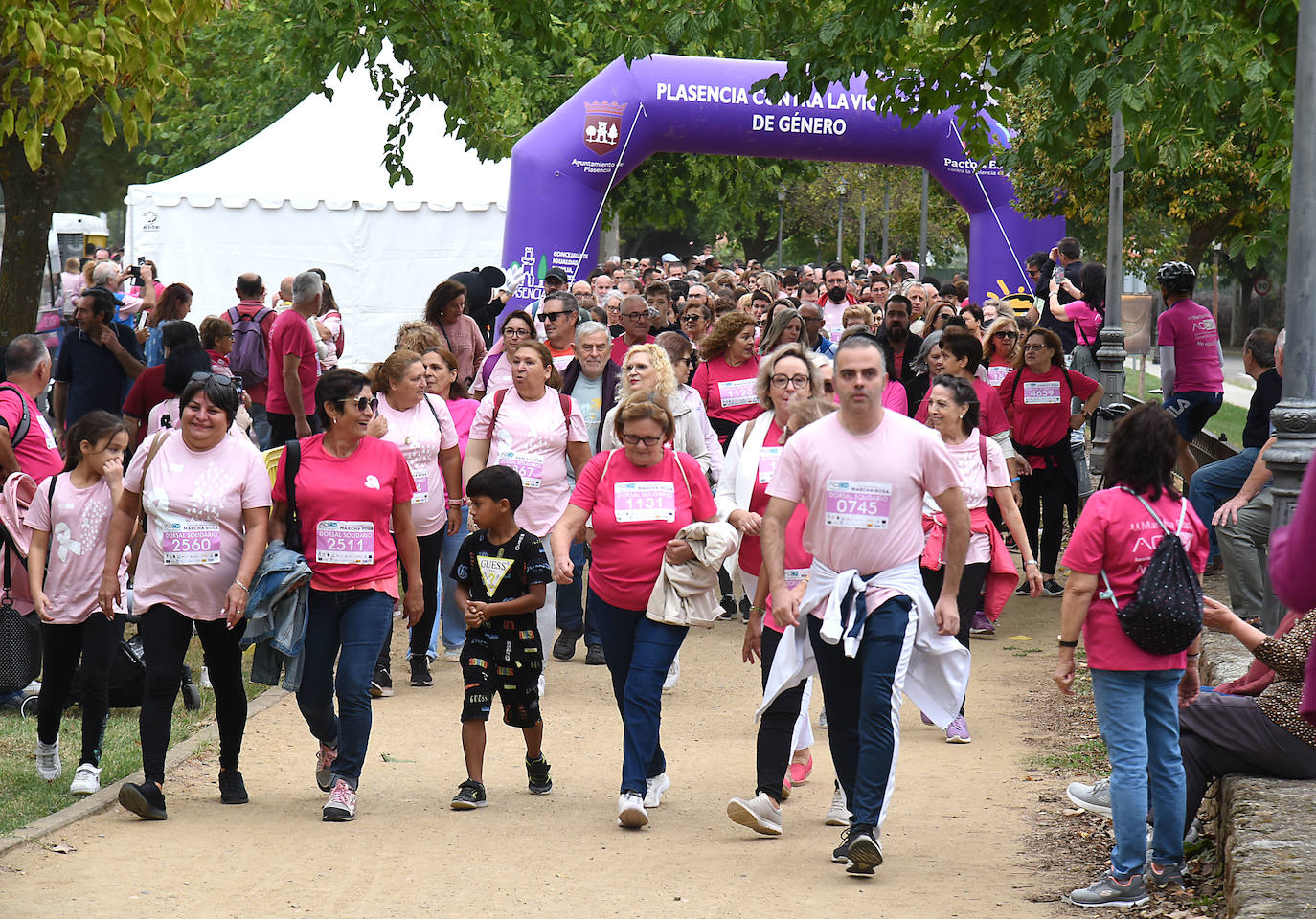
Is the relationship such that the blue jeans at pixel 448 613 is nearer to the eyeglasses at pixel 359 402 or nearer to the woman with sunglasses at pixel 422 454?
the woman with sunglasses at pixel 422 454

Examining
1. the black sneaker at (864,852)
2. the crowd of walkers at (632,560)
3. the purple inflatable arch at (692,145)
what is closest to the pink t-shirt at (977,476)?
the crowd of walkers at (632,560)

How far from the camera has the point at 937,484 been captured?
18.6 ft

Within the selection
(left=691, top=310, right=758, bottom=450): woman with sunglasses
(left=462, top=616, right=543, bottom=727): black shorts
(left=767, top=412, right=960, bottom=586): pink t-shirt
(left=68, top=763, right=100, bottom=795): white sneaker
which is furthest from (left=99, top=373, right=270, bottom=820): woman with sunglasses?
(left=691, top=310, right=758, bottom=450): woman with sunglasses

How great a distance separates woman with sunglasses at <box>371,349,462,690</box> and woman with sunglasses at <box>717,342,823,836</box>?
203 centimetres

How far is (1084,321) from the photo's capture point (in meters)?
14.9

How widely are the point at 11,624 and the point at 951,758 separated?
4.50m

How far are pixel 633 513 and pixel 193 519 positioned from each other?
1.73m

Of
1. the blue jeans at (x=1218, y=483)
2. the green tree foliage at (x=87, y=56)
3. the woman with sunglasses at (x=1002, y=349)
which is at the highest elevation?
the green tree foliage at (x=87, y=56)

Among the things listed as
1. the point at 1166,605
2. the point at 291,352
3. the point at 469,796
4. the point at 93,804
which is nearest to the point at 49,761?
the point at 93,804

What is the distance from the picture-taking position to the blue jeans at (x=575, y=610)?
9.86 meters

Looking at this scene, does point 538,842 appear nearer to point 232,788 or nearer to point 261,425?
point 232,788

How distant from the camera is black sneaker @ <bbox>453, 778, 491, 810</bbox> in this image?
6.69 m

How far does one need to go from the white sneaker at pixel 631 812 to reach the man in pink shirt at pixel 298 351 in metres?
5.64

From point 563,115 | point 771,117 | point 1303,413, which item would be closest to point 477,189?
point 563,115
